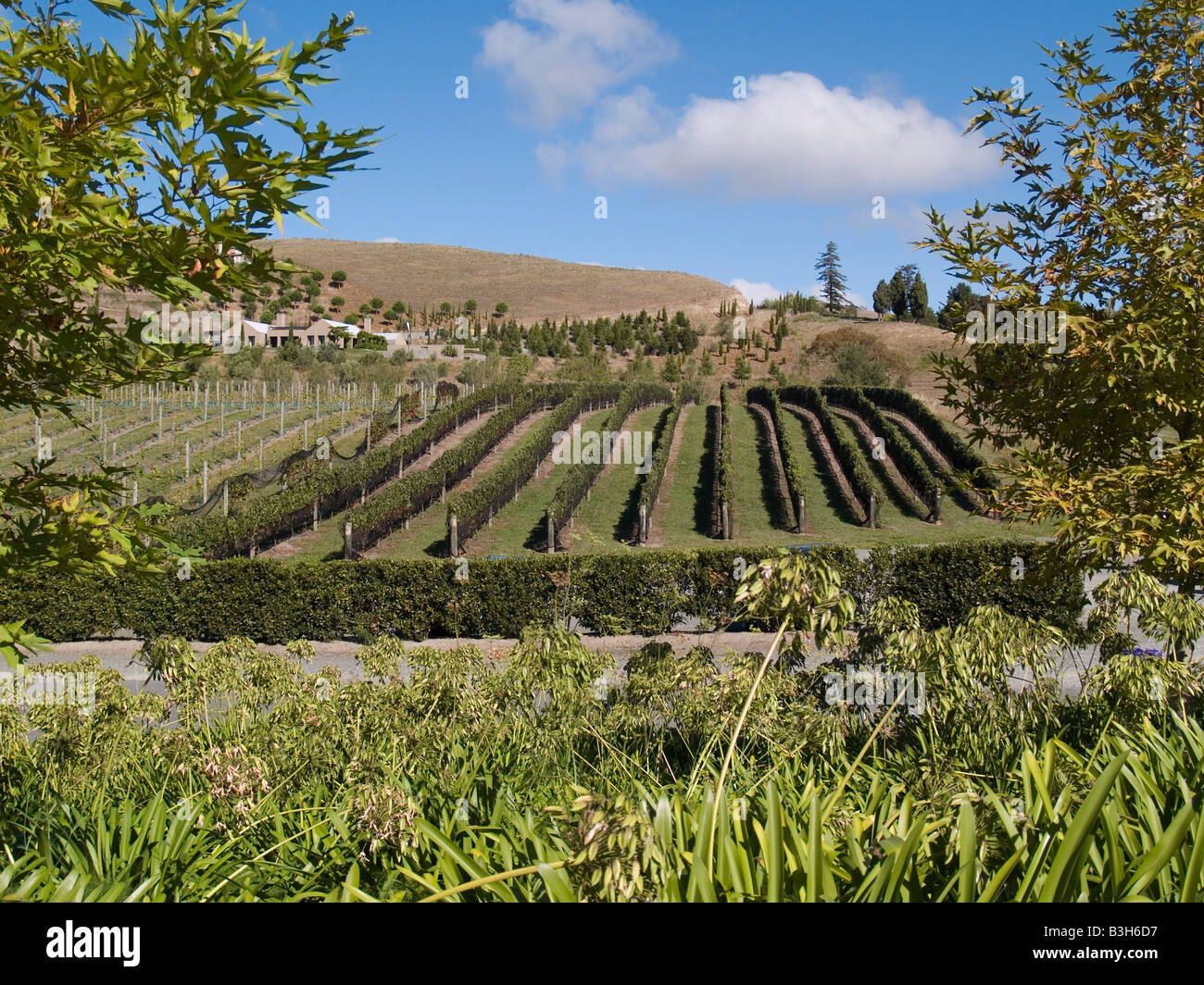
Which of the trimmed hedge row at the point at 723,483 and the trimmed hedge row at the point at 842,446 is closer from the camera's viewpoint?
the trimmed hedge row at the point at 723,483

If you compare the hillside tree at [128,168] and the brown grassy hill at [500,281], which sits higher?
the brown grassy hill at [500,281]

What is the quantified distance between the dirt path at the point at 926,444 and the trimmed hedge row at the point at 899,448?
54 cm

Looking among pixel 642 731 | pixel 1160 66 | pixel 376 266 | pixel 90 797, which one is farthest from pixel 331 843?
pixel 376 266

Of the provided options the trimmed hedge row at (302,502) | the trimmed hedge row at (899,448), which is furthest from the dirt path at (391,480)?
the trimmed hedge row at (899,448)

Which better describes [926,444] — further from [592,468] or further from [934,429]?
[592,468]

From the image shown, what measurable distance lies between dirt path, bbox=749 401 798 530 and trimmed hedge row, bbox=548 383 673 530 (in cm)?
560

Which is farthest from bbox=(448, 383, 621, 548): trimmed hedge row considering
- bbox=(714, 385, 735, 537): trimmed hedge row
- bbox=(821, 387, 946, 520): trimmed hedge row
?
→ bbox=(821, 387, 946, 520): trimmed hedge row

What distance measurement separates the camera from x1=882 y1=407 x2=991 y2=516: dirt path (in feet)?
95.9

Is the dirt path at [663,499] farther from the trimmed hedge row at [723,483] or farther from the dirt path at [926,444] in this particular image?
the dirt path at [926,444]

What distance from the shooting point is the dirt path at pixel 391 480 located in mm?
23094

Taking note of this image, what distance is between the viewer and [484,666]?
6.54 meters

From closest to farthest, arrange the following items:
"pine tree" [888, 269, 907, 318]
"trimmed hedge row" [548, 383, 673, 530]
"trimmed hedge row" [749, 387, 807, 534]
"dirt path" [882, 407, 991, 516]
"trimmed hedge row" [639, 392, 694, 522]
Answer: "trimmed hedge row" [548, 383, 673, 530] → "trimmed hedge row" [749, 387, 807, 534] → "trimmed hedge row" [639, 392, 694, 522] → "dirt path" [882, 407, 991, 516] → "pine tree" [888, 269, 907, 318]

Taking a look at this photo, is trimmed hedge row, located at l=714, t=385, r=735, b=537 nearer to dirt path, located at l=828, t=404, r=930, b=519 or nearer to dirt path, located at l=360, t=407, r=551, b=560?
dirt path, located at l=828, t=404, r=930, b=519
